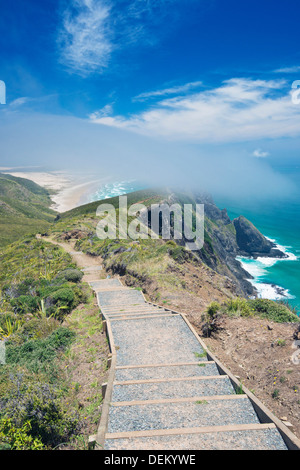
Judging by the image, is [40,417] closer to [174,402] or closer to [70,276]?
[174,402]

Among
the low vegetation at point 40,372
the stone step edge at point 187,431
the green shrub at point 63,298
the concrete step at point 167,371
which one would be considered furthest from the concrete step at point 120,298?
the stone step edge at point 187,431

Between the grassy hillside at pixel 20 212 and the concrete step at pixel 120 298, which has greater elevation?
the grassy hillside at pixel 20 212

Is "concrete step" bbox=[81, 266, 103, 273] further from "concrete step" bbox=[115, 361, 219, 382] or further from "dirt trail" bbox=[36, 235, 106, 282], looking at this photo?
"concrete step" bbox=[115, 361, 219, 382]

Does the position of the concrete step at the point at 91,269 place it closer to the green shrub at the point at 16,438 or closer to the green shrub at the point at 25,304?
the green shrub at the point at 25,304

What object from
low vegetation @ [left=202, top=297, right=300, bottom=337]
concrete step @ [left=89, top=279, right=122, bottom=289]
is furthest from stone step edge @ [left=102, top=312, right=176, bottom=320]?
concrete step @ [left=89, top=279, right=122, bottom=289]

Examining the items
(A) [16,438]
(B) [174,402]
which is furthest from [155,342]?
(A) [16,438]

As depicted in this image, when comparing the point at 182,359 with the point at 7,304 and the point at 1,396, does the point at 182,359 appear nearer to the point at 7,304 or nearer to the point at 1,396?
the point at 1,396

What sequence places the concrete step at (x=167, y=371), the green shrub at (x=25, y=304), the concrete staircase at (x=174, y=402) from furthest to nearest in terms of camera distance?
the green shrub at (x=25, y=304), the concrete step at (x=167, y=371), the concrete staircase at (x=174, y=402)
